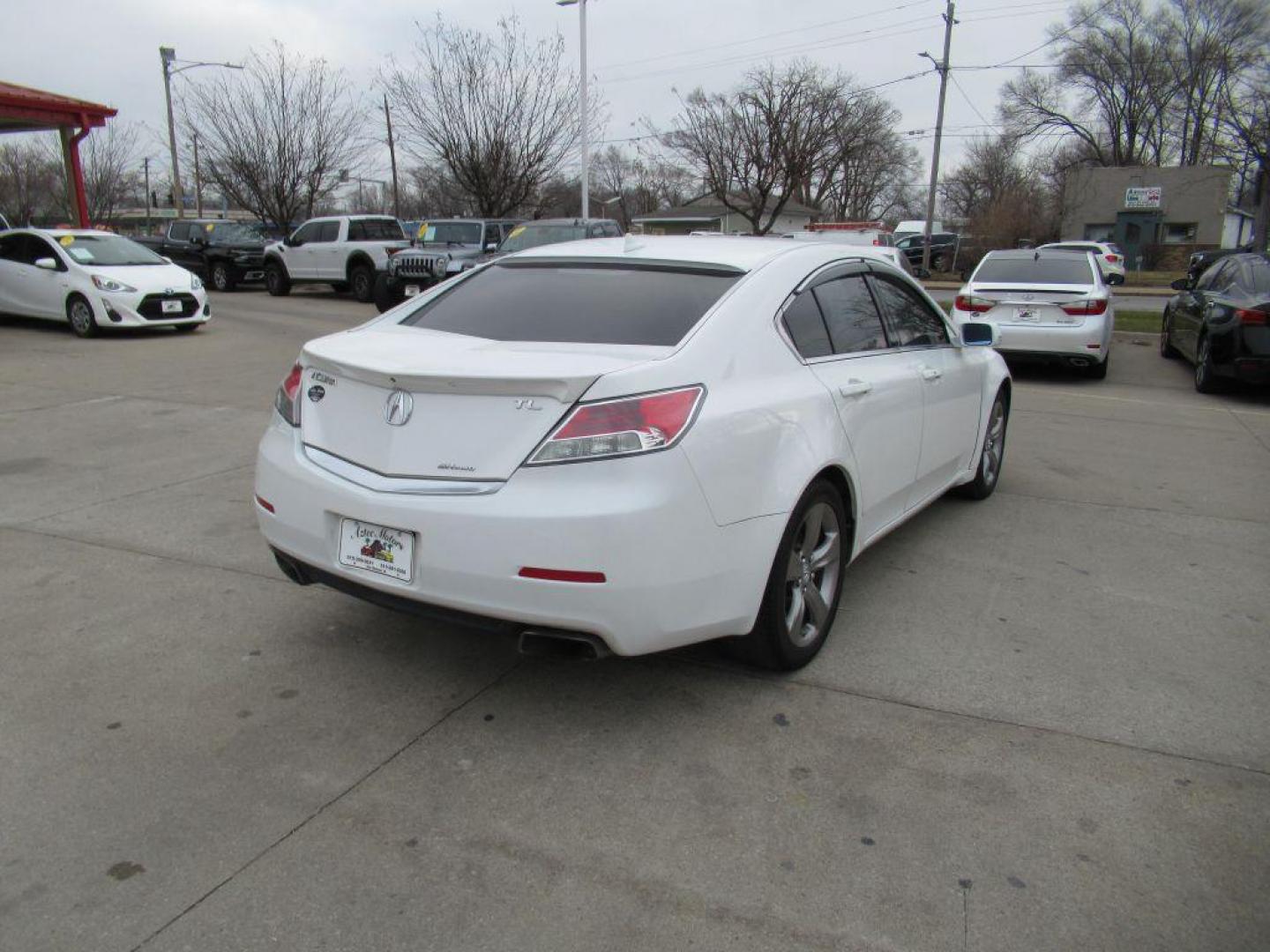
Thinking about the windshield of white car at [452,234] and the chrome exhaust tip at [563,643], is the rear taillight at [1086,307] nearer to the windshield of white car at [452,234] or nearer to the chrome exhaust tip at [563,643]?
the chrome exhaust tip at [563,643]

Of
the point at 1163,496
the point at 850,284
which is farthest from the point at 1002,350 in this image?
the point at 850,284

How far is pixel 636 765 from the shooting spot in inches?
116

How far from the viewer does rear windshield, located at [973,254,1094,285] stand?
439 inches

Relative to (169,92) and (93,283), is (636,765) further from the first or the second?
(169,92)

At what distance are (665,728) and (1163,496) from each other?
→ 4.56 meters

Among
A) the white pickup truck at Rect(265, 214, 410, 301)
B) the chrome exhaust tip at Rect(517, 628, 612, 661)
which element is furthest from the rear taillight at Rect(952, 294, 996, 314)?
the white pickup truck at Rect(265, 214, 410, 301)

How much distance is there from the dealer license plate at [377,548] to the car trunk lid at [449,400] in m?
0.19

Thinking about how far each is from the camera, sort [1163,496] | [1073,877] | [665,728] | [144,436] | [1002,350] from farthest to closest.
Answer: [1002,350]
[144,436]
[1163,496]
[665,728]
[1073,877]

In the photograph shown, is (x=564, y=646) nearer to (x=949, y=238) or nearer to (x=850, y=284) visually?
(x=850, y=284)

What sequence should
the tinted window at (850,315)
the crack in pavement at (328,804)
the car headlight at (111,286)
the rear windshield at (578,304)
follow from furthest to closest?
the car headlight at (111,286), the tinted window at (850,315), the rear windshield at (578,304), the crack in pavement at (328,804)

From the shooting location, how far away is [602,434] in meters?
2.79

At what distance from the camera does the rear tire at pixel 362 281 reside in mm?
20969

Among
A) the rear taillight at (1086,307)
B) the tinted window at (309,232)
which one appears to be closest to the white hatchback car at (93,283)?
the tinted window at (309,232)

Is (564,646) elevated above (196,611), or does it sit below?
Result: above
